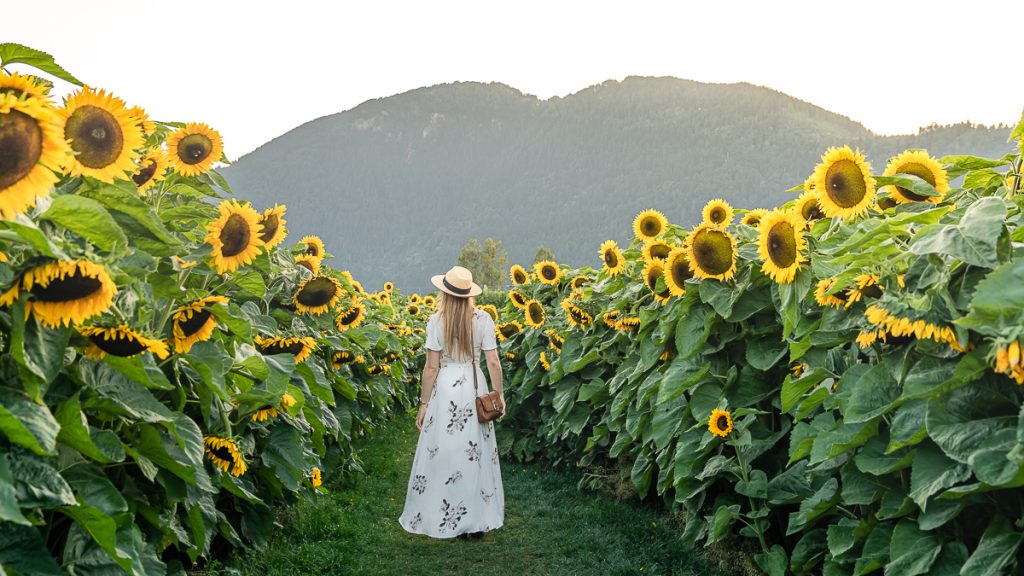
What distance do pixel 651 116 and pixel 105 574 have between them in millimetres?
165442

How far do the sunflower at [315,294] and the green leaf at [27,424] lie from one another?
2.96 metres

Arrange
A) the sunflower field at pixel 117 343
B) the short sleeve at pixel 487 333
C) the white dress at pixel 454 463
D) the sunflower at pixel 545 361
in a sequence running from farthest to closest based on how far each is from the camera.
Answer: the sunflower at pixel 545 361
the short sleeve at pixel 487 333
the white dress at pixel 454 463
the sunflower field at pixel 117 343

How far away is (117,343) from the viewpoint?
2066mm

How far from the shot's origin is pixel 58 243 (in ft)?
5.91

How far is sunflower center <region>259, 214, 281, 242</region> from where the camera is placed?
3656 millimetres

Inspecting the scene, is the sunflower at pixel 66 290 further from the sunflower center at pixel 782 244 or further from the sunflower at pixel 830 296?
the sunflower center at pixel 782 244

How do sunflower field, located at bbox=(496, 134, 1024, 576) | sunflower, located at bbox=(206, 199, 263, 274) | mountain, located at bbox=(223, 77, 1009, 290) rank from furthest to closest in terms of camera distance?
1. mountain, located at bbox=(223, 77, 1009, 290)
2. sunflower, located at bbox=(206, 199, 263, 274)
3. sunflower field, located at bbox=(496, 134, 1024, 576)

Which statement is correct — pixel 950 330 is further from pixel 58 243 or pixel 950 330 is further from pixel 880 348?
pixel 58 243

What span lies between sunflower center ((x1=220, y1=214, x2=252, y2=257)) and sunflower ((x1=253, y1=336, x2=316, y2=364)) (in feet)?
3.60

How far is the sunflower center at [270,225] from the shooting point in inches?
144

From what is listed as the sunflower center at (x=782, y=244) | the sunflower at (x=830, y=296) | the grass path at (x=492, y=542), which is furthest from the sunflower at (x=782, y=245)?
the grass path at (x=492, y=542)

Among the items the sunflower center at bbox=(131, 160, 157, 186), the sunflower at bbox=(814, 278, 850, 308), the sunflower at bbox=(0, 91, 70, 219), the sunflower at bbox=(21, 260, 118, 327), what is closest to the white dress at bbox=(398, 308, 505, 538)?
the sunflower center at bbox=(131, 160, 157, 186)

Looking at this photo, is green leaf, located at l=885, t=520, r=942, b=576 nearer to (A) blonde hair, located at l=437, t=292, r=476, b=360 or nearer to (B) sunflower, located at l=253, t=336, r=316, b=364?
(B) sunflower, located at l=253, t=336, r=316, b=364

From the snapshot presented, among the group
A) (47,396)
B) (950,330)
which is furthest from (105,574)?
(950,330)
